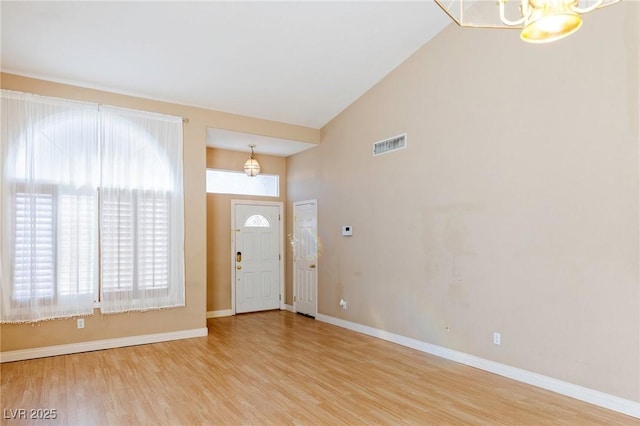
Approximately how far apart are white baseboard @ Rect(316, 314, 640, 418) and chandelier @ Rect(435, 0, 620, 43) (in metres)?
3.01

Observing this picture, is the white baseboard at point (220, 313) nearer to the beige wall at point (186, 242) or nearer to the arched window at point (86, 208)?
the beige wall at point (186, 242)

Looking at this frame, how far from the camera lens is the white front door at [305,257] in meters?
6.94

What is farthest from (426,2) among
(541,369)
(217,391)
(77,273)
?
(77,273)

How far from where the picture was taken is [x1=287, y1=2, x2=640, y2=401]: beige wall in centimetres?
324

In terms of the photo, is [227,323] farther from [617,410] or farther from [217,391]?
[617,410]

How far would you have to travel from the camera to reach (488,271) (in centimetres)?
415

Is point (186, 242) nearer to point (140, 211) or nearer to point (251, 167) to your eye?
point (140, 211)

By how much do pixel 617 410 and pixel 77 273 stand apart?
18.5 ft

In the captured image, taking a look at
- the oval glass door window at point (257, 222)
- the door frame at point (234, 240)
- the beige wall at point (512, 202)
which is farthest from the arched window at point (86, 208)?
the beige wall at point (512, 202)

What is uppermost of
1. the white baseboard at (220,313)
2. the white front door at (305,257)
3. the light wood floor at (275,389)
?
the white front door at (305,257)

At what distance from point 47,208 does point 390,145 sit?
4376 millimetres

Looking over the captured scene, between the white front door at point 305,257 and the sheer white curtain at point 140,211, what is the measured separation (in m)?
2.39

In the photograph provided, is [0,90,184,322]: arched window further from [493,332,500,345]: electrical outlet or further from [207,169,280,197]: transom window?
[493,332,500,345]: electrical outlet

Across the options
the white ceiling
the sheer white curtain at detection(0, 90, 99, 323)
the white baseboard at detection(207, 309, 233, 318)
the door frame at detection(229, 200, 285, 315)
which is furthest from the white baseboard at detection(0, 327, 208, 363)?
the white ceiling
